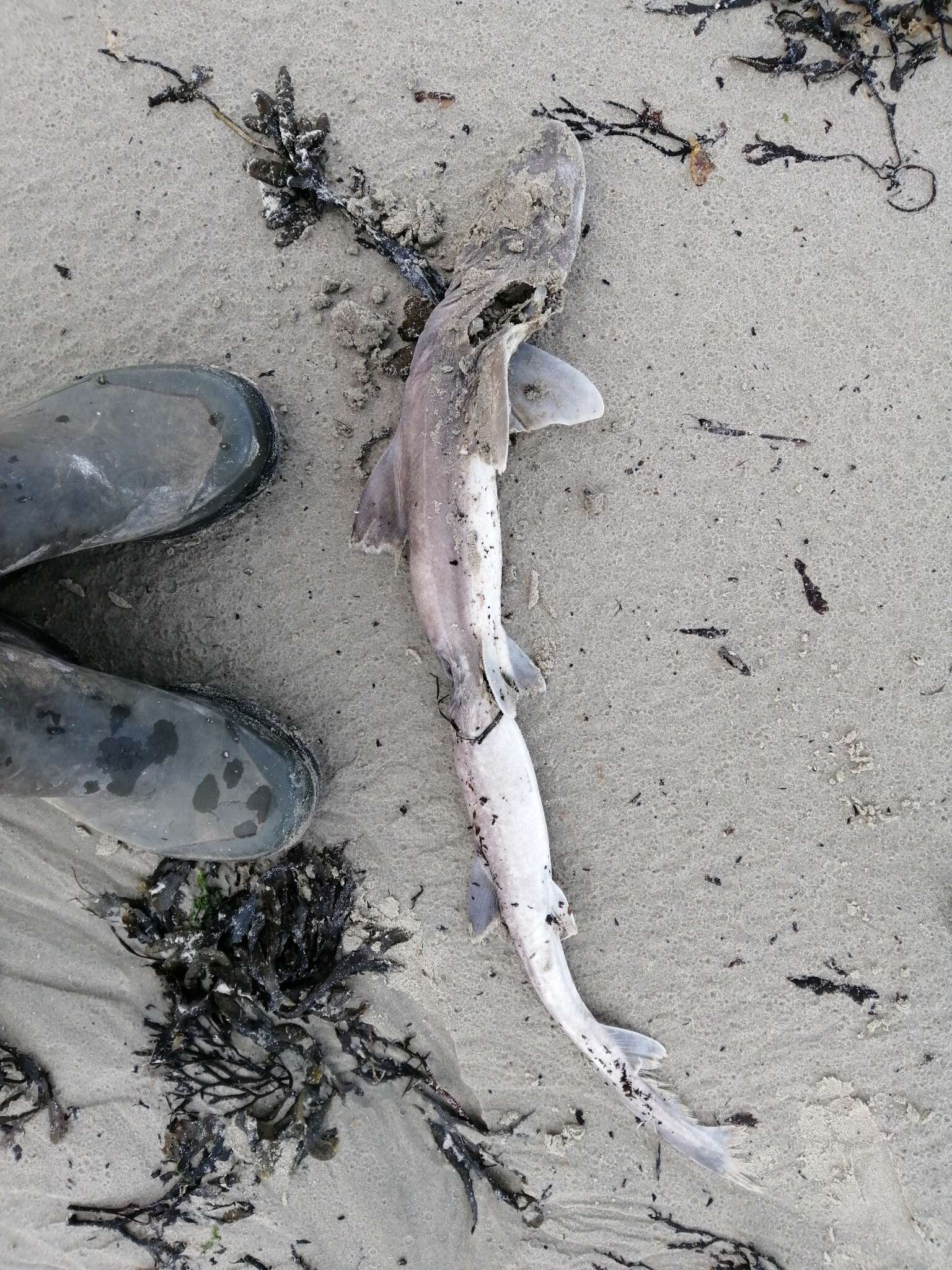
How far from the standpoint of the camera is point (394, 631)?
3945mm

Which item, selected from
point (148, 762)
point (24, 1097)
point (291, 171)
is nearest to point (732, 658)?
point (148, 762)

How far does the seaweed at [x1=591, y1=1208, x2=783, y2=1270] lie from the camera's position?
3.87m

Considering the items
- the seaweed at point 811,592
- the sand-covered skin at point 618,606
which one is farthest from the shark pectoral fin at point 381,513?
the seaweed at point 811,592

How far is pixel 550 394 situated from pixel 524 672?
1.20 meters

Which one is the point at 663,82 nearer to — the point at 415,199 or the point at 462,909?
the point at 415,199

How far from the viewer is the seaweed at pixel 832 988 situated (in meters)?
3.91

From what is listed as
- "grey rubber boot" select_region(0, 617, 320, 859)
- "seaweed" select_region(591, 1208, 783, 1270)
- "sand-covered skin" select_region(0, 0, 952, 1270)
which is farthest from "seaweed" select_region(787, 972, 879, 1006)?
"grey rubber boot" select_region(0, 617, 320, 859)

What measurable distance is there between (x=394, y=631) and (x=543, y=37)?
9.02 ft

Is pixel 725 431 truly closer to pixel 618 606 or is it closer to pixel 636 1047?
pixel 618 606

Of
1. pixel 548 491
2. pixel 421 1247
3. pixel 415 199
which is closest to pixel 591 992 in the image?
pixel 421 1247

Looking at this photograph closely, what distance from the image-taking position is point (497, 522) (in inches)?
141

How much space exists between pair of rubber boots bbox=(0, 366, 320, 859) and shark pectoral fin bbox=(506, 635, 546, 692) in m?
1.03

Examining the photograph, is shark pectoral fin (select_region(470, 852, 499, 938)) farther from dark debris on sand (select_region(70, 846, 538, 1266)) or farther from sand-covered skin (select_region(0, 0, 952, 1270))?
dark debris on sand (select_region(70, 846, 538, 1266))

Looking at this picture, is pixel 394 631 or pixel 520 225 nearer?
pixel 520 225
